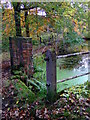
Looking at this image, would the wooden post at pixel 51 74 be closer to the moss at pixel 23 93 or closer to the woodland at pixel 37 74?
the woodland at pixel 37 74

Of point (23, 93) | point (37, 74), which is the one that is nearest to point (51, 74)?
point (23, 93)

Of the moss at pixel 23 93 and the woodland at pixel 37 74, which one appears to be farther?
the moss at pixel 23 93

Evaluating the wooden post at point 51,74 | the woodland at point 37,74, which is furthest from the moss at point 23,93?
the wooden post at point 51,74

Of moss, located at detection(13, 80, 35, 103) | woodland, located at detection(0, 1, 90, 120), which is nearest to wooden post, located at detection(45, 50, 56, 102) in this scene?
woodland, located at detection(0, 1, 90, 120)

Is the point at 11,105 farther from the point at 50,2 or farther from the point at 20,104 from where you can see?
the point at 50,2

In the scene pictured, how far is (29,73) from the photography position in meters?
2.78

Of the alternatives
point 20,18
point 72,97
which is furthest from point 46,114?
point 20,18

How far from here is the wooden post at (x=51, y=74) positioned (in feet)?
5.13

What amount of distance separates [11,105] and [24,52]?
3.97ft

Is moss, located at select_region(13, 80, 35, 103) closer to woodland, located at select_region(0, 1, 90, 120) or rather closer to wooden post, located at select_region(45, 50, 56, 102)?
woodland, located at select_region(0, 1, 90, 120)

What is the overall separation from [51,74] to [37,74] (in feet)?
4.61

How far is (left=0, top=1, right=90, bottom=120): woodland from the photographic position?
1.53 m

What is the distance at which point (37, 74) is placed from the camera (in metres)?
2.97

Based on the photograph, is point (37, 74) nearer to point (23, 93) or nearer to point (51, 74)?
point (23, 93)
